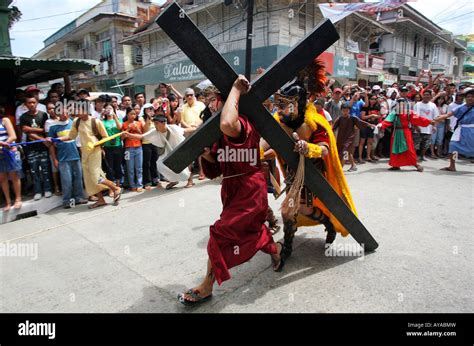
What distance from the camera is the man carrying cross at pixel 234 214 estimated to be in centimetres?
229

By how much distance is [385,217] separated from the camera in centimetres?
416

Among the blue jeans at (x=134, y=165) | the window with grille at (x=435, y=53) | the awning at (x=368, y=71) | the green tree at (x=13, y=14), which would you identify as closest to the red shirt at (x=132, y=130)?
the blue jeans at (x=134, y=165)

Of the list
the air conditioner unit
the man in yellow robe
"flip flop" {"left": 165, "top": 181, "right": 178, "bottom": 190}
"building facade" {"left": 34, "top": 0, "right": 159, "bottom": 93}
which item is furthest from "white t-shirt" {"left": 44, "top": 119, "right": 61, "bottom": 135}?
the air conditioner unit

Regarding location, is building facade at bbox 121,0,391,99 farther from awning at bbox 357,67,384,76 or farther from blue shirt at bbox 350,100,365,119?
blue shirt at bbox 350,100,365,119

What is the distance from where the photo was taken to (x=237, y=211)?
2352 mm

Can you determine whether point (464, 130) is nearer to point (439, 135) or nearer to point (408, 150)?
point (408, 150)

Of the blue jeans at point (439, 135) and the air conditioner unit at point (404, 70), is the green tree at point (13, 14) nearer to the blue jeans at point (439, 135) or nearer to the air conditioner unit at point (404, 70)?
the blue jeans at point (439, 135)

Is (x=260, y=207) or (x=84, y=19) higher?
(x=84, y=19)

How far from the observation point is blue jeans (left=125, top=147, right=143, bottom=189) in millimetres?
5953

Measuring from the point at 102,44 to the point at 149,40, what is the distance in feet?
17.9

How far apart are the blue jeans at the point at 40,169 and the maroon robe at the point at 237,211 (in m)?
4.12

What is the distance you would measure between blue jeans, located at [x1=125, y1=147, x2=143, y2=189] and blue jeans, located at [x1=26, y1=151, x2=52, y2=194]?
52.3 inches
